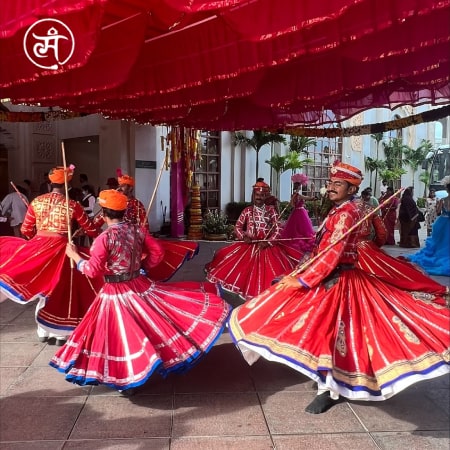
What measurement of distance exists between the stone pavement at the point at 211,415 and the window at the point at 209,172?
1026cm

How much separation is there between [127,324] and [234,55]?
2.82 meters

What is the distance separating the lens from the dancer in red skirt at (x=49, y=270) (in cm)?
425

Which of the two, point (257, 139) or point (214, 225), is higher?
point (257, 139)

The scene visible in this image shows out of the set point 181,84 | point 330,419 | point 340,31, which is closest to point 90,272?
point 330,419

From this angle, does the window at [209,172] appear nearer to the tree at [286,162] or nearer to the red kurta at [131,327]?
the tree at [286,162]

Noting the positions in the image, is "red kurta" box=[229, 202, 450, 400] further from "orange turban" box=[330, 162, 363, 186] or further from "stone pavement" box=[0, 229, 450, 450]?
"stone pavement" box=[0, 229, 450, 450]

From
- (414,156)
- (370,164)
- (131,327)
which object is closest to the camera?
(131,327)

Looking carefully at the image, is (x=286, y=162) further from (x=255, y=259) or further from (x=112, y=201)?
(x=112, y=201)

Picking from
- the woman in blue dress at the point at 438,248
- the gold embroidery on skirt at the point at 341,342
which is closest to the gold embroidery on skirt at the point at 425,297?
the gold embroidery on skirt at the point at 341,342

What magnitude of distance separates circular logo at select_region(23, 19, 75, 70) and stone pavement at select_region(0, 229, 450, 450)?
262 cm

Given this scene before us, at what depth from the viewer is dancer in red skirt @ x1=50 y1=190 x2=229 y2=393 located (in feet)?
10.3

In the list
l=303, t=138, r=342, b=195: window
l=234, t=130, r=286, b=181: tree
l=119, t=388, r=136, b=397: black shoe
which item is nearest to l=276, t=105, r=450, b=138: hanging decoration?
l=119, t=388, r=136, b=397: black shoe

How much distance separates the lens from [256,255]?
573 centimetres

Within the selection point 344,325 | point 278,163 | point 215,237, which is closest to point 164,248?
point 344,325
